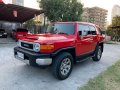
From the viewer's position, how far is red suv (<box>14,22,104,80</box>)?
470 cm

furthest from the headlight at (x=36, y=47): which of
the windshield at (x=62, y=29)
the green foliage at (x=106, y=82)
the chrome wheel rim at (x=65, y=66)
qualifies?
the green foliage at (x=106, y=82)

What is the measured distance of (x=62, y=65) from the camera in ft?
16.5

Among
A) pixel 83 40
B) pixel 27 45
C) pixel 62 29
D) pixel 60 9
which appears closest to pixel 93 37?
pixel 83 40

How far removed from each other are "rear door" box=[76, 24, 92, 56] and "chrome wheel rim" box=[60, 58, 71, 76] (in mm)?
674

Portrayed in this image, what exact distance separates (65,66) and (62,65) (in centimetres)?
17

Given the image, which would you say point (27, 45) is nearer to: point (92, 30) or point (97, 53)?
point (92, 30)

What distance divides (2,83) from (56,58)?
1.68 meters

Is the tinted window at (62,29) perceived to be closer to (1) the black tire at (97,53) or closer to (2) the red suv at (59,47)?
(2) the red suv at (59,47)

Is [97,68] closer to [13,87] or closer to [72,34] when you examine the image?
A: [72,34]

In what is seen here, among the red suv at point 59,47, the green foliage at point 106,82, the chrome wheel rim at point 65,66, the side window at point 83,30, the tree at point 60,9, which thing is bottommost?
the green foliage at point 106,82

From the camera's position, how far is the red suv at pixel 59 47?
4.70 metres

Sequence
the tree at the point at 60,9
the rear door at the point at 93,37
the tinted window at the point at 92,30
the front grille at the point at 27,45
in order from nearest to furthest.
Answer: the front grille at the point at 27,45 → the rear door at the point at 93,37 → the tinted window at the point at 92,30 → the tree at the point at 60,9

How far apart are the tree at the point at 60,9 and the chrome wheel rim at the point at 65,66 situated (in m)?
15.7

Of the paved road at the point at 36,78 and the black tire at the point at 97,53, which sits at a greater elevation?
the black tire at the point at 97,53
